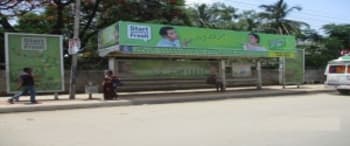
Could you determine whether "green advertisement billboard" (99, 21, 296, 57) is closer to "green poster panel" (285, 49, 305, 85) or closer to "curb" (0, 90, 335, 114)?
"green poster panel" (285, 49, 305, 85)

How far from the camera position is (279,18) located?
55281 mm

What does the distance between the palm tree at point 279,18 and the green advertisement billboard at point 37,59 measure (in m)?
37.6

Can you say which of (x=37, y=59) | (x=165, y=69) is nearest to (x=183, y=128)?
(x=37, y=59)

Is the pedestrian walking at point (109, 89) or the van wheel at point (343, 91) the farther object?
the van wheel at point (343, 91)

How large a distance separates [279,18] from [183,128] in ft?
150

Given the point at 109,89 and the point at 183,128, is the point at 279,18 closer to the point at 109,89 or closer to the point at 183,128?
the point at 109,89

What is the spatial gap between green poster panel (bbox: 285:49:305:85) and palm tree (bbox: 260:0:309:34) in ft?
76.7

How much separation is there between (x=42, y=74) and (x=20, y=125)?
7862mm

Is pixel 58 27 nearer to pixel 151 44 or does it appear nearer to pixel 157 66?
pixel 157 66

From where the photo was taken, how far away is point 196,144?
30.7ft

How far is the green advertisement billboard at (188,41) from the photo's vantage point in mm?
21922

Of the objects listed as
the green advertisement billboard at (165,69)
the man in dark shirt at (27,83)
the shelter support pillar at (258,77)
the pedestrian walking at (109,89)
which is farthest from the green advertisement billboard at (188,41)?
the man in dark shirt at (27,83)

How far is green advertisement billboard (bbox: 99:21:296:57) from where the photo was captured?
21.9 meters

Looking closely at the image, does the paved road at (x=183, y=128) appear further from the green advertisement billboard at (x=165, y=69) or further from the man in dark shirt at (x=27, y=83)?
the green advertisement billboard at (x=165, y=69)
